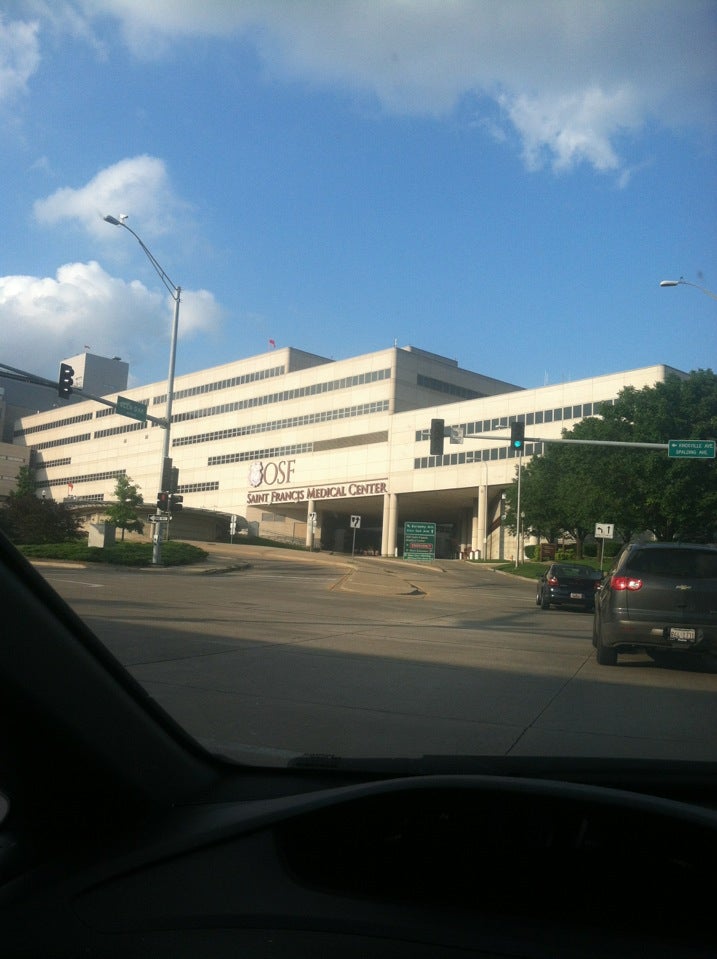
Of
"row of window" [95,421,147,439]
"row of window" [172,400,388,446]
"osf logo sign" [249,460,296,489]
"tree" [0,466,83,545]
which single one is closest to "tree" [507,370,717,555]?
"row of window" [95,421,147,439]

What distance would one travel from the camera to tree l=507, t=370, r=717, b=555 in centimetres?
4659

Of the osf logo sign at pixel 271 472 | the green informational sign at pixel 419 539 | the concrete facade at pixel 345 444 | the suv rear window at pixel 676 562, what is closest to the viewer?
the suv rear window at pixel 676 562

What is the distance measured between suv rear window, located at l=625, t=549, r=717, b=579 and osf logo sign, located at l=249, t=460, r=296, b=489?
80.4 metres

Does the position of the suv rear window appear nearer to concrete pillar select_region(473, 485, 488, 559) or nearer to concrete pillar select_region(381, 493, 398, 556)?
concrete pillar select_region(473, 485, 488, 559)

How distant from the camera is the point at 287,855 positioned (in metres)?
2.02

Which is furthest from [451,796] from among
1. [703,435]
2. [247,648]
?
[703,435]

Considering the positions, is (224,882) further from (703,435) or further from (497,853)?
(703,435)

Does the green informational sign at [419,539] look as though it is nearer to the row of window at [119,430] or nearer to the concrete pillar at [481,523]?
the row of window at [119,430]

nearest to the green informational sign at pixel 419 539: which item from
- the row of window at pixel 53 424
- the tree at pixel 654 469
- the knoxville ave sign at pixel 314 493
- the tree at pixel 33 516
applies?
the tree at pixel 654 469

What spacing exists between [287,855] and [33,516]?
7.90 meters

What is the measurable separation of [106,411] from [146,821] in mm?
40248

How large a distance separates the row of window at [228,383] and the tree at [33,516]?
8568 centimetres

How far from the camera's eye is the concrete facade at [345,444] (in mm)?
75625

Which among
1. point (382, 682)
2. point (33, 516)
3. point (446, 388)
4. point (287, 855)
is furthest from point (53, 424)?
point (446, 388)
